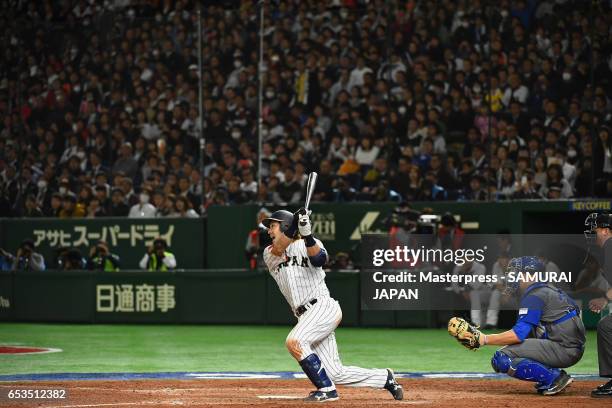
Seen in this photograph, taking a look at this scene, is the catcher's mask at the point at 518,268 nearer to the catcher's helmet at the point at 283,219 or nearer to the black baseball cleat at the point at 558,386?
the black baseball cleat at the point at 558,386

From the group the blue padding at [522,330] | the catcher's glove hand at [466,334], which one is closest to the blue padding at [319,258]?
the catcher's glove hand at [466,334]

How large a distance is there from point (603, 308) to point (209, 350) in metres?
6.29

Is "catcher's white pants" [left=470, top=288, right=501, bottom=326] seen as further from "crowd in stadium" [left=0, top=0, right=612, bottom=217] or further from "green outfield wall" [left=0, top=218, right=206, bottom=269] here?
"green outfield wall" [left=0, top=218, right=206, bottom=269]

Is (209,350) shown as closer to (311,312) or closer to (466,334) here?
(311,312)

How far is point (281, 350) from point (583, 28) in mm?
6652

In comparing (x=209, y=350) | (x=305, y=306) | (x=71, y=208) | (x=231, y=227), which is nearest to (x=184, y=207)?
(x=231, y=227)

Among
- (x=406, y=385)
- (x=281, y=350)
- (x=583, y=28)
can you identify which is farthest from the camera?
(x=583, y=28)

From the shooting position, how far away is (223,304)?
60.5ft

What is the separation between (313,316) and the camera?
900 centimetres

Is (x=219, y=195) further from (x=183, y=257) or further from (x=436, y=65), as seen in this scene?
(x=436, y=65)

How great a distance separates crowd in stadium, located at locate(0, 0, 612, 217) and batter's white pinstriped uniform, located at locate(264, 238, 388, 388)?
8188 mm

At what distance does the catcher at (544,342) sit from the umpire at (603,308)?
0.18m

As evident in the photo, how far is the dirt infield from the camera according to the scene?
28.7ft

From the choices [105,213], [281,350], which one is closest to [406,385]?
[281,350]
